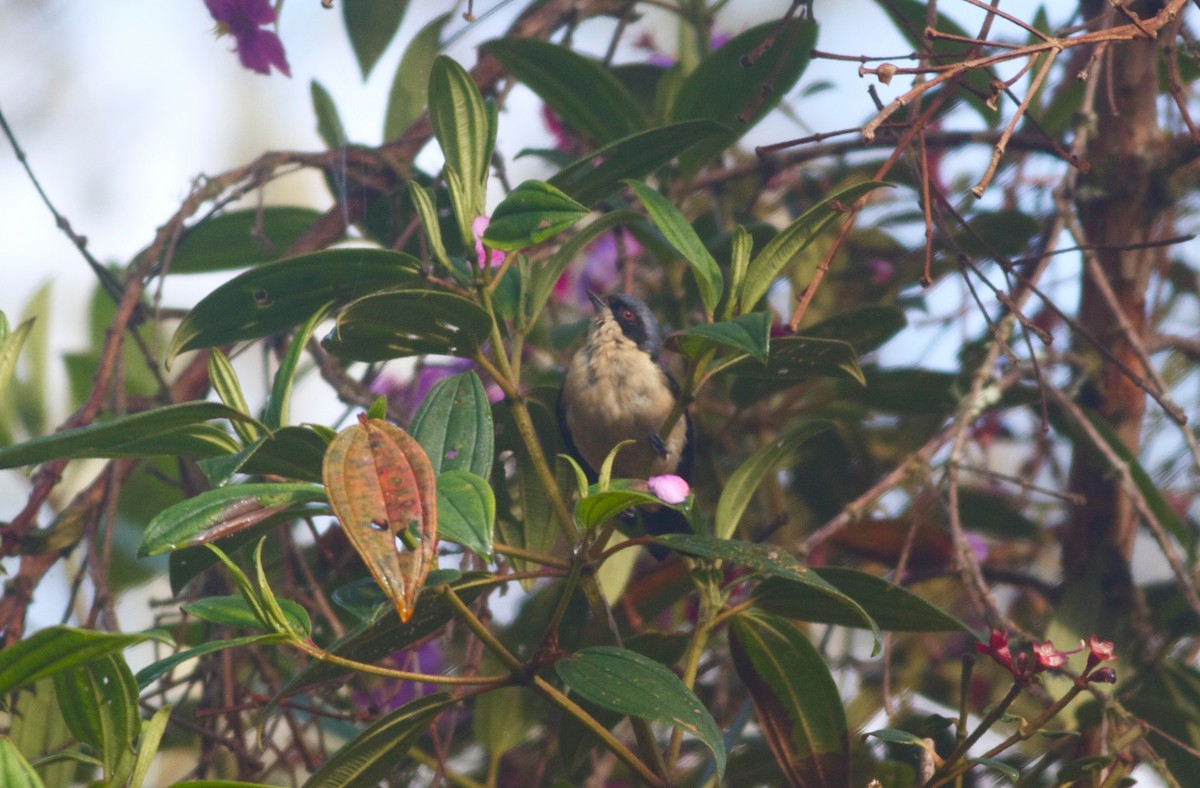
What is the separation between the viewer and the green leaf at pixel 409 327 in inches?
55.4

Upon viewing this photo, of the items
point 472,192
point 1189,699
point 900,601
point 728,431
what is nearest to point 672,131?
point 472,192

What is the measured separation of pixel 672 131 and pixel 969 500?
4.88ft

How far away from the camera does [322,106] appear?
265 centimetres

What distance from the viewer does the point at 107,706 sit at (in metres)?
1.18

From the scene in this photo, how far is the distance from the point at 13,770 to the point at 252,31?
1.56m

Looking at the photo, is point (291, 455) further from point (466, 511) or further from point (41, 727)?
point (41, 727)

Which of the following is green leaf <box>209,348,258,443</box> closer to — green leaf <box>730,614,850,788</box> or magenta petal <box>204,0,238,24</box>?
green leaf <box>730,614,850,788</box>

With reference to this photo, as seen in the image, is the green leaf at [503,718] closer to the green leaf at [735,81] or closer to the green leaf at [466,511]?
the green leaf at [735,81]

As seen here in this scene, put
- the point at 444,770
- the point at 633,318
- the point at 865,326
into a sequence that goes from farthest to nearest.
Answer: the point at 633,318
the point at 865,326
the point at 444,770

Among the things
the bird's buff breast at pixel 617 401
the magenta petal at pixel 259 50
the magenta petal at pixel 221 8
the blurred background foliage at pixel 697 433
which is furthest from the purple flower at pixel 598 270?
the magenta petal at pixel 221 8

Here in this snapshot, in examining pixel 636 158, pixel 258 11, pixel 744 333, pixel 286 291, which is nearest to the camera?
pixel 744 333

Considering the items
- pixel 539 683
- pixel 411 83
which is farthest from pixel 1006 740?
pixel 411 83

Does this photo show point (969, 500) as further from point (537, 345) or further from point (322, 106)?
point (322, 106)

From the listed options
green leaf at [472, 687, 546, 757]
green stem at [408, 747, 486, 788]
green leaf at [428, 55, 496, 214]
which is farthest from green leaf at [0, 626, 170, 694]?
green leaf at [472, 687, 546, 757]
